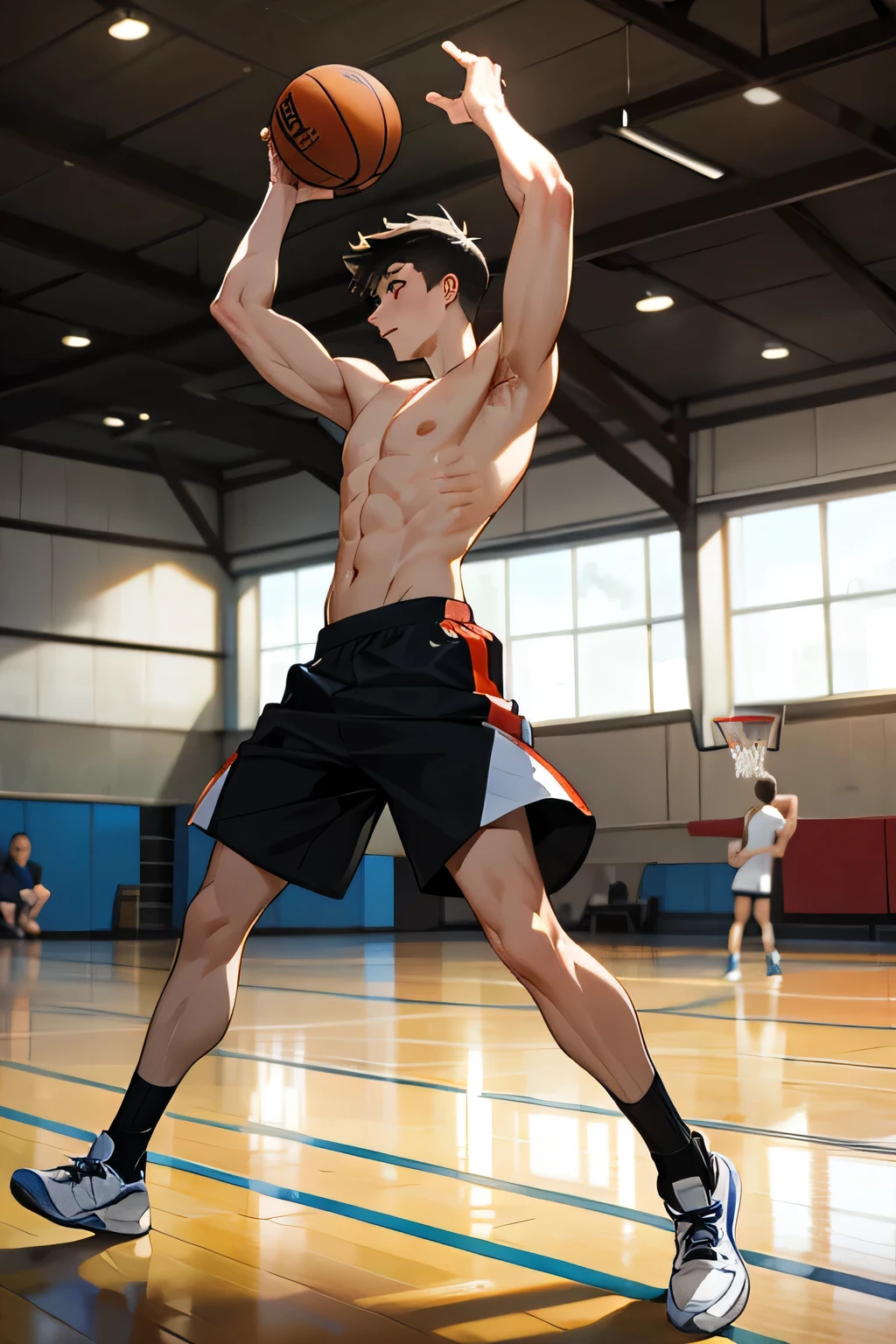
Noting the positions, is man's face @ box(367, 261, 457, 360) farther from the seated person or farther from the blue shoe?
the seated person

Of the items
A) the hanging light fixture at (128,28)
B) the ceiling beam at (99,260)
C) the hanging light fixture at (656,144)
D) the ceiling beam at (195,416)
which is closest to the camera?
the hanging light fixture at (128,28)

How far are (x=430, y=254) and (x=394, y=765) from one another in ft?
3.03

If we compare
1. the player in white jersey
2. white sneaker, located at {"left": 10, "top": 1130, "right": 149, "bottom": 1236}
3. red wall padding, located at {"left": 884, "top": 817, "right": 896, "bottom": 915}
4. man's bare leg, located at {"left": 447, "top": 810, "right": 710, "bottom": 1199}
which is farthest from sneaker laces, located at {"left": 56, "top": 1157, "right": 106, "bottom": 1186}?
red wall padding, located at {"left": 884, "top": 817, "right": 896, "bottom": 915}

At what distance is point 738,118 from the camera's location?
9.79 meters

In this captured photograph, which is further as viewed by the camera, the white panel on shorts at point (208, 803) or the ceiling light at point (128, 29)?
the ceiling light at point (128, 29)

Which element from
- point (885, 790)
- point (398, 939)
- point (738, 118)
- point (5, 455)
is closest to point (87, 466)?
point (5, 455)

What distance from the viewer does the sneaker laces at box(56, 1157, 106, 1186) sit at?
202 centimetres

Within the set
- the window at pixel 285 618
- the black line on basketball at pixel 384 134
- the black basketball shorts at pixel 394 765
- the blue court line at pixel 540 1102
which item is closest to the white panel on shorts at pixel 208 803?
the black basketball shorts at pixel 394 765

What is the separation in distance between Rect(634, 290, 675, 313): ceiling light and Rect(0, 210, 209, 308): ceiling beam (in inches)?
166

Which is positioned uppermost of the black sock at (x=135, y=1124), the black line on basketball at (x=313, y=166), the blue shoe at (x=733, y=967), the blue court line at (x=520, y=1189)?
the black line on basketball at (x=313, y=166)

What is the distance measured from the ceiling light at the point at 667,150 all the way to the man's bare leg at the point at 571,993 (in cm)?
854

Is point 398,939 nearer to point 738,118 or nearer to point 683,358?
point 683,358

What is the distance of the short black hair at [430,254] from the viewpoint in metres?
2.21

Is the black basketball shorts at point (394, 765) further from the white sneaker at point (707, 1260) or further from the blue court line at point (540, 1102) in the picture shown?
the blue court line at point (540, 1102)
